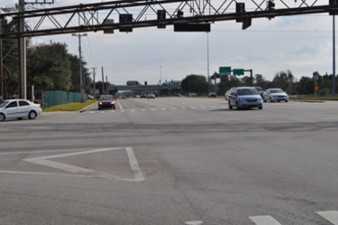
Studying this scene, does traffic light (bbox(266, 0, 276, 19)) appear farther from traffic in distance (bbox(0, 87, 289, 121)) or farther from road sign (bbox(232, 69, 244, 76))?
road sign (bbox(232, 69, 244, 76))

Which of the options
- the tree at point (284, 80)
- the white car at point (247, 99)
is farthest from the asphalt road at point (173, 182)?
the tree at point (284, 80)

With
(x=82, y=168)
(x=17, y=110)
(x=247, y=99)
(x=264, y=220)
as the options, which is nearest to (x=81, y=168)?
(x=82, y=168)

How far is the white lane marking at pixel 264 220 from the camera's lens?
6449 millimetres

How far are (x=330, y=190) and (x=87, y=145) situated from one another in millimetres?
9524

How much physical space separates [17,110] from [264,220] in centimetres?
3162

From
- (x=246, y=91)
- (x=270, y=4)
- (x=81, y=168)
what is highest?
(x=270, y=4)

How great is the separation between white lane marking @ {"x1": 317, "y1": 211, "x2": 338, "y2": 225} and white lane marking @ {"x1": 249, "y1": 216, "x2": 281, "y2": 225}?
2.18 feet

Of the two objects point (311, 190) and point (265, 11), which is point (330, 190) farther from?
point (265, 11)

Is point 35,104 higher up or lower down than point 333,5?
lower down

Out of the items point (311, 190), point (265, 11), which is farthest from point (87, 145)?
point (265, 11)

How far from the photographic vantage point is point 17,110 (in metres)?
36.0

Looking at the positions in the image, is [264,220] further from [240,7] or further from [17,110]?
[17,110]

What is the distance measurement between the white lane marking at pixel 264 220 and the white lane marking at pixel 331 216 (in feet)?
2.18

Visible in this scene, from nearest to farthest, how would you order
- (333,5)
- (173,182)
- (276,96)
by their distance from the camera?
(173,182) < (333,5) < (276,96)
